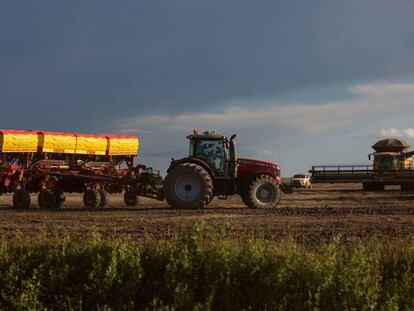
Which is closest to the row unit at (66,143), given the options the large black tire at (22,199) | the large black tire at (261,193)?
the large black tire at (22,199)

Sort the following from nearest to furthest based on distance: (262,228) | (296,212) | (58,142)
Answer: (262,228) < (296,212) < (58,142)

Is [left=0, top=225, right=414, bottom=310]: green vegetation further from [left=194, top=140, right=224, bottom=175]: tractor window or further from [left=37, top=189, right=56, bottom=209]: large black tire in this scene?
[left=37, top=189, right=56, bottom=209]: large black tire

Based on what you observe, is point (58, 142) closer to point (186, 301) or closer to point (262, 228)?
point (262, 228)

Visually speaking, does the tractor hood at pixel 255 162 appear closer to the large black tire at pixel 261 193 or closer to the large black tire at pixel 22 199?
the large black tire at pixel 261 193

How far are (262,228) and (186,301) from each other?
6.25 meters

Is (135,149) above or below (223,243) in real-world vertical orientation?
above

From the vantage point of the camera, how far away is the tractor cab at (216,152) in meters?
18.1

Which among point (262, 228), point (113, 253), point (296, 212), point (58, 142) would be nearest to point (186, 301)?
point (113, 253)

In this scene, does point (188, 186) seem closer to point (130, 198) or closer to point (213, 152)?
point (213, 152)

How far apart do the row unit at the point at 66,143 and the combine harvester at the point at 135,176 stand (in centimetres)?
4

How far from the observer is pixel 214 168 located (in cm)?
1812

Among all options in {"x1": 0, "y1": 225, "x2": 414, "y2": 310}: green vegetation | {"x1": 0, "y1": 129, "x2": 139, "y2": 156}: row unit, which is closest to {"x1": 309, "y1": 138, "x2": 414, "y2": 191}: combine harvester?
{"x1": 0, "y1": 129, "x2": 139, "y2": 156}: row unit

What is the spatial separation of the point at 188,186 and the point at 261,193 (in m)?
2.65

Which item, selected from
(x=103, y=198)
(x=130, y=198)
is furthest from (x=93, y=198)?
(x=130, y=198)
